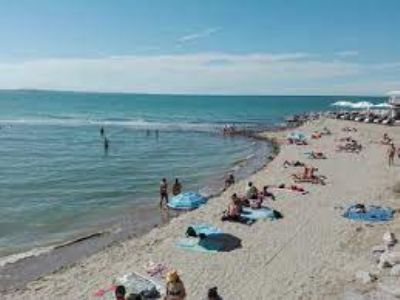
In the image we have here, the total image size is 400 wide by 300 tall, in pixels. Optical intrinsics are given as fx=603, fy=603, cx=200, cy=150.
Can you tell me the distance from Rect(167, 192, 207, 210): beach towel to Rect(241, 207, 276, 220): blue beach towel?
11.1 ft

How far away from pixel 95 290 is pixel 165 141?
4645 cm

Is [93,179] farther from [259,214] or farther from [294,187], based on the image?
[259,214]

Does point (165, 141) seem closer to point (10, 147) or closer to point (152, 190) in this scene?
point (10, 147)

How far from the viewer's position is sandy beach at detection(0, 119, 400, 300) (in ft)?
49.5

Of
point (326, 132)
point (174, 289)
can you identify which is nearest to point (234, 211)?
point (174, 289)

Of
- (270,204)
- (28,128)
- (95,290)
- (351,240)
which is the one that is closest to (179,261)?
(95,290)

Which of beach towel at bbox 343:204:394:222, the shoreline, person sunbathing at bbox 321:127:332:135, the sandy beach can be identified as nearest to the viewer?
the sandy beach

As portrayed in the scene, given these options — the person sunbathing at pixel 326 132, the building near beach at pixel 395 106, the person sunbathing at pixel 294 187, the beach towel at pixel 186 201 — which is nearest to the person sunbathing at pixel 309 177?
the person sunbathing at pixel 294 187

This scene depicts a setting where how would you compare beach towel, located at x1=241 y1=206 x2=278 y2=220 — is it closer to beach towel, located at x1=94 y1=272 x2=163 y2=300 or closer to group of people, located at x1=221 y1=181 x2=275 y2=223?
group of people, located at x1=221 y1=181 x2=275 y2=223

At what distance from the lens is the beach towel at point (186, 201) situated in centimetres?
2552

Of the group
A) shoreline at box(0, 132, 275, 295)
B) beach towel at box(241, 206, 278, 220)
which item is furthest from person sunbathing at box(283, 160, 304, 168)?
beach towel at box(241, 206, 278, 220)

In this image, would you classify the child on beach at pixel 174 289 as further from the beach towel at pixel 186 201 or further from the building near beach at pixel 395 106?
the building near beach at pixel 395 106

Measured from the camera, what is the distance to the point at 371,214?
2177 centimetres

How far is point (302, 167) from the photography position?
35.9 meters
